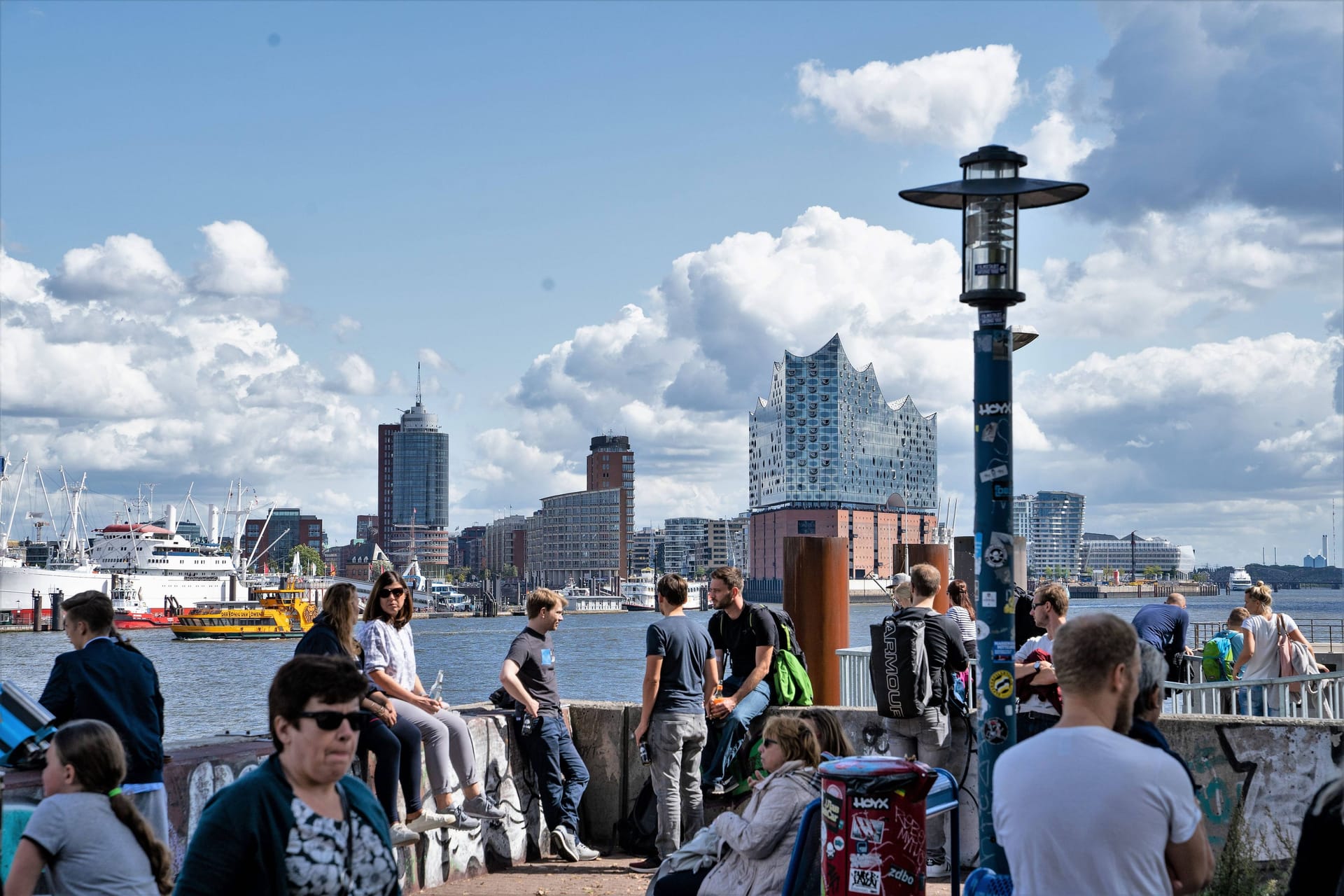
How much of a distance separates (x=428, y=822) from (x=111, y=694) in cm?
258

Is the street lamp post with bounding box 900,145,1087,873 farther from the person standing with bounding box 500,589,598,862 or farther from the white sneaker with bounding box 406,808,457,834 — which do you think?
the person standing with bounding box 500,589,598,862

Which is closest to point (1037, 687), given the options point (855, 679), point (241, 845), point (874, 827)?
point (874, 827)

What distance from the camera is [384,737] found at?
7566 millimetres

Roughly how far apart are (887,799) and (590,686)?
5171 centimetres

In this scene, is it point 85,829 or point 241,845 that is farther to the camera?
point 85,829

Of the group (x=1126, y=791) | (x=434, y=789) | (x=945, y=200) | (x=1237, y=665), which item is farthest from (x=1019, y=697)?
(x=1237, y=665)

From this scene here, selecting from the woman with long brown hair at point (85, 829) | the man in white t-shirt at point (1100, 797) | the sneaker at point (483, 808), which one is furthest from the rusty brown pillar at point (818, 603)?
the man in white t-shirt at point (1100, 797)

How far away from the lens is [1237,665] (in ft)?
41.5

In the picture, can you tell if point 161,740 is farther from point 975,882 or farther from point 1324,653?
point 1324,653

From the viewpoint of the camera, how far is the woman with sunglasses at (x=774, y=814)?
232 inches

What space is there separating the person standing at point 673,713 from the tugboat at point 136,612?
122 meters

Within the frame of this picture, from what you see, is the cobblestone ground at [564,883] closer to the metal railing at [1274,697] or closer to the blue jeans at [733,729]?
the blue jeans at [733,729]

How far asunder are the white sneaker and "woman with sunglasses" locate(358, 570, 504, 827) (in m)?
0.19

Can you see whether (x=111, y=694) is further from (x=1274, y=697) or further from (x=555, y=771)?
(x=1274, y=697)
